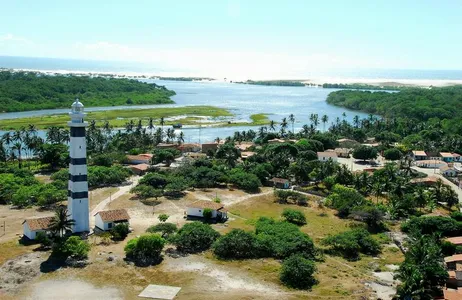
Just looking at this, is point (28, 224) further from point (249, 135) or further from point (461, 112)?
point (461, 112)

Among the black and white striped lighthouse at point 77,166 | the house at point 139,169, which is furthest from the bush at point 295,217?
the house at point 139,169

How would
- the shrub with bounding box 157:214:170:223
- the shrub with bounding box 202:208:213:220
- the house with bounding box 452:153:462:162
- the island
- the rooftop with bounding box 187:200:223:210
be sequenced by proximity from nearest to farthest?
the shrub with bounding box 157:214:170:223 → the shrub with bounding box 202:208:213:220 → the rooftop with bounding box 187:200:223:210 → the house with bounding box 452:153:462:162 → the island

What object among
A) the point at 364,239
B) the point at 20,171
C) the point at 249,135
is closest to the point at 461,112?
the point at 249,135

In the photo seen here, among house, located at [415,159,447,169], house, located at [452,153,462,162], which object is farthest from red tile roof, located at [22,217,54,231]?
house, located at [452,153,462,162]

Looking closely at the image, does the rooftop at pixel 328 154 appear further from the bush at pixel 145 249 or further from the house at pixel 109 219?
the bush at pixel 145 249

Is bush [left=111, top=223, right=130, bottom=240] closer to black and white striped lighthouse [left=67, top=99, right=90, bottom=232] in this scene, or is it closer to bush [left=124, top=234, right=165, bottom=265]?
black and white striped lighthouse [left=67, top=99, right=90, bottom=232]

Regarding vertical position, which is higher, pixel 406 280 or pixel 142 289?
pixel 406 280
